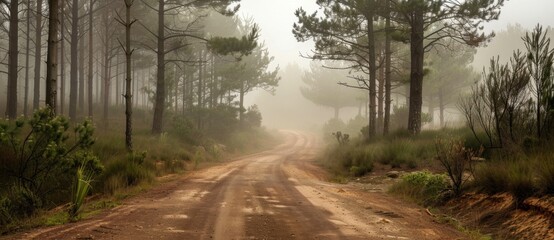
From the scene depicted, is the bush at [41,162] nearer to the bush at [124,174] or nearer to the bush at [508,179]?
the bush at [124,174]

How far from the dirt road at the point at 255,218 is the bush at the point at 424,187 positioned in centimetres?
52

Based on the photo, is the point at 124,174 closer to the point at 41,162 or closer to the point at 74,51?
the point at 41,162

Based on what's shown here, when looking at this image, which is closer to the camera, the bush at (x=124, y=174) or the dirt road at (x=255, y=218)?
the dirt road at (x=255, y=218)

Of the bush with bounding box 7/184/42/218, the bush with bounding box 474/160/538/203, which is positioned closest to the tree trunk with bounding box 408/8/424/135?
the bush with bounding box 474/160/538/203

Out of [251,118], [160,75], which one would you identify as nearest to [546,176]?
[160,75]

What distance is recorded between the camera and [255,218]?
5.89 meters

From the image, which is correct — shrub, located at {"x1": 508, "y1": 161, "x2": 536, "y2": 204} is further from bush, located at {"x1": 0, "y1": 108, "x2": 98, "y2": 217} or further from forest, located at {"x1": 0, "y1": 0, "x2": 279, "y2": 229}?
bush, located at {"x1": 0, "y1": 108, "x2": 98, "y2": 217}

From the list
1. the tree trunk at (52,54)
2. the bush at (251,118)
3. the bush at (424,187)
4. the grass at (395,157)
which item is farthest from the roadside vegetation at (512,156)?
the bush at (251,118)

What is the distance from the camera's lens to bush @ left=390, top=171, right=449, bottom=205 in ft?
26.5

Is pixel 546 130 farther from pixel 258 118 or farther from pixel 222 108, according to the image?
pixel 258 118

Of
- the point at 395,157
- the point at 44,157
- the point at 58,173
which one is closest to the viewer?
the point at 44,157

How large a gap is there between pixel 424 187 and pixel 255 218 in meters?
4.42

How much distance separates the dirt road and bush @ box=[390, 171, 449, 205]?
52cm

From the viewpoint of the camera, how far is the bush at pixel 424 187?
26.5ft
